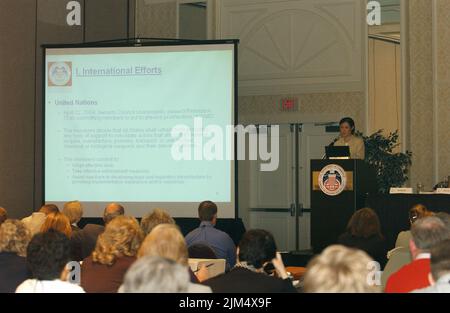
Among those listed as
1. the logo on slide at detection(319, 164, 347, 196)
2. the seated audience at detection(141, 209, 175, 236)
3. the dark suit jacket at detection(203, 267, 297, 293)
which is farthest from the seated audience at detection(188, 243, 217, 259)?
the logo on slide at detection(319, 164, 347, 196)

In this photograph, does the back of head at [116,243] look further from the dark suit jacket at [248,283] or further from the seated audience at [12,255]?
the dark suit jacket at [248,283]

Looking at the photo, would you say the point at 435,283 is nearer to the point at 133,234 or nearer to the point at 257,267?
the point at 257,267

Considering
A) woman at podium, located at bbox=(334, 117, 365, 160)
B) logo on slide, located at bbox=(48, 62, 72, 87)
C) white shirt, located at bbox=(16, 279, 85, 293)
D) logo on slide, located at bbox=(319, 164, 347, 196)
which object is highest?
logo on slide, located at bbox=(48, 62, 72, 87)

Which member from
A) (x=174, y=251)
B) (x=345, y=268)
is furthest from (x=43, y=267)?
(x=345, y=268)

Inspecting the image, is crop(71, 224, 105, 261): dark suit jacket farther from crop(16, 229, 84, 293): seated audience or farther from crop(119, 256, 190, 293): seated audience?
crop(119, 256, 190, 293): seated audience

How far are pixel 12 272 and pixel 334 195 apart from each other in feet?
15.4

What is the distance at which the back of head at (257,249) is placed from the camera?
4137mm

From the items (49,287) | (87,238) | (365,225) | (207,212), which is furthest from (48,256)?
(207,212)

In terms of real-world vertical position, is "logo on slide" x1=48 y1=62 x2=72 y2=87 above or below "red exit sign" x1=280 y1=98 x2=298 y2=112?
above

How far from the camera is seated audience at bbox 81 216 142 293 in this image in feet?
14.6

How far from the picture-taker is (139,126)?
33.3 feet

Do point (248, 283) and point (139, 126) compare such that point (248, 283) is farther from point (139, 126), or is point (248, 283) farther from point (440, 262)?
point (139, 126)

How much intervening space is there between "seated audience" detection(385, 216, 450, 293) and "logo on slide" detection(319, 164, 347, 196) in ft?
14.4
